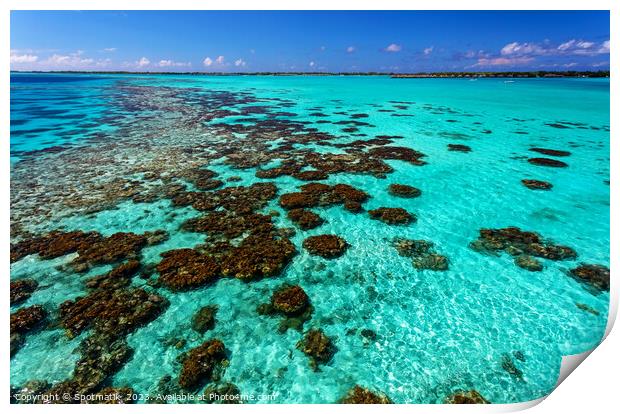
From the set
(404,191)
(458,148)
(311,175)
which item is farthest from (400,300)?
(458,148)

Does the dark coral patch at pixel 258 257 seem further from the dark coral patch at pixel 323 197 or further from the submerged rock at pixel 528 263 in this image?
the submerged rock at pixel 528 263

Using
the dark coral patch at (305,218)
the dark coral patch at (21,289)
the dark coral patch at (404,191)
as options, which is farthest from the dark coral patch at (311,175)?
the dark coral patch at (21,289)

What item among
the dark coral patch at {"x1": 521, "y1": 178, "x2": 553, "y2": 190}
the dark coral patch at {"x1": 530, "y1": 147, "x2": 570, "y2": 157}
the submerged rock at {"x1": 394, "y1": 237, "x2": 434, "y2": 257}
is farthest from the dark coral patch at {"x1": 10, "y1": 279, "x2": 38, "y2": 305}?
the dark coral patch at {"x1": 530, "y1": 147, "x2": 570, "y2": 157}

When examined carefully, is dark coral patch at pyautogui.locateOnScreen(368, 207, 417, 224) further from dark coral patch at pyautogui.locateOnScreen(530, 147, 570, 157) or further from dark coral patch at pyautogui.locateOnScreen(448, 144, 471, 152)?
dark coral patch at pyautogui.locateOnScreen(530, 147, 570, 157)

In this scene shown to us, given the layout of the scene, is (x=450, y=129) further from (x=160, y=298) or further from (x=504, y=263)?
(x=160, y=298)

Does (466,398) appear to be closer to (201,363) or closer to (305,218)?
(201,363)
